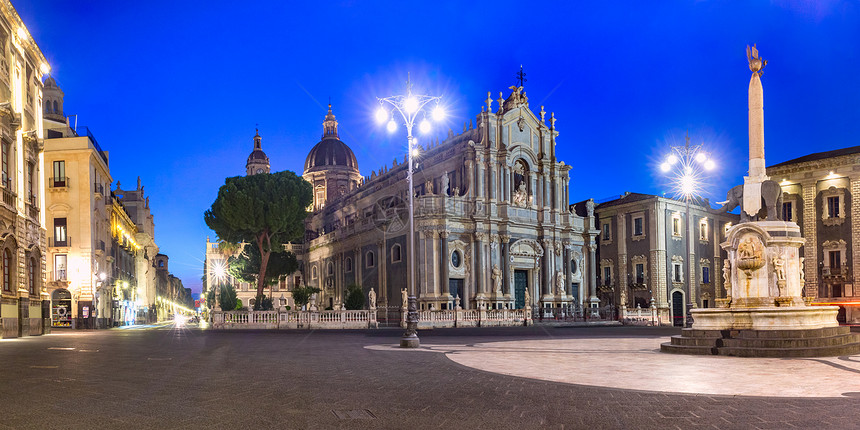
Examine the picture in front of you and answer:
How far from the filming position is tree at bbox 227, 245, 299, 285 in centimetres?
5844

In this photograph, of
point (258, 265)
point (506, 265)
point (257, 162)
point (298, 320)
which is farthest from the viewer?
point (257, 162)

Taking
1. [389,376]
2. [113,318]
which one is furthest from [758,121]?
[113,318]

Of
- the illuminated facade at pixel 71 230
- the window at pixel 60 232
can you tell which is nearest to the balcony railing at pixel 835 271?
the illuminated facade at pixel 71 230

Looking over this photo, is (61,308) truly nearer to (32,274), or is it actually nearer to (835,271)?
(32,274)

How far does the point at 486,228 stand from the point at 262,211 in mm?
16655

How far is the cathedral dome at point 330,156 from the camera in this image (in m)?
97.1

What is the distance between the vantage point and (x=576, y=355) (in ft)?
51.9

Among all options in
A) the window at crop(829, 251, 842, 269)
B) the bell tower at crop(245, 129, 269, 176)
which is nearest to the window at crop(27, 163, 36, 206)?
the window at crop(829, 251, 842, 269)

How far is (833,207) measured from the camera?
49188mm

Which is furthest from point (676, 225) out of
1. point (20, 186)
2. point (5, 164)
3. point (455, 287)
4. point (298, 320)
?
point (5, 164)

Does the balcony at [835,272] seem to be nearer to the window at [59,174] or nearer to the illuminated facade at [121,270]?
the illuminated facade at [121,270]

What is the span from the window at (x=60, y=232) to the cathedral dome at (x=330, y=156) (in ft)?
167

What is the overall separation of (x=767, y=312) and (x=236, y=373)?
38.4ft

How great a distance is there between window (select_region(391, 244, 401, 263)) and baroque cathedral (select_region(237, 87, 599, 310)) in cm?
10
